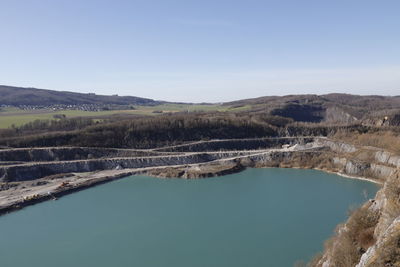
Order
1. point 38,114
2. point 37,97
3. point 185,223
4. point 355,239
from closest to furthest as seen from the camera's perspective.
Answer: point 355,239
point 185,223
point 38,114
point 37,97

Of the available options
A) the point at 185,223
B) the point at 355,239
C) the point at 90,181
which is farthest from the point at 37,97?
the point at 355,239

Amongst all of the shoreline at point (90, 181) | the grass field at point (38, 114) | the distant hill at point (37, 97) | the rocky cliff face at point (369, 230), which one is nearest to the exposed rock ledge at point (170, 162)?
the shoreline at point (90, 181)

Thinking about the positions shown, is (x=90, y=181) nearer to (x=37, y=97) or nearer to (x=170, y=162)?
(x=170, y=162)

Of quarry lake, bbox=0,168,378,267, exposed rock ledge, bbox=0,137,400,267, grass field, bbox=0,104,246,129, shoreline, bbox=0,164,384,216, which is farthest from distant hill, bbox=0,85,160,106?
quarry lake, bbox=0,168,378,267

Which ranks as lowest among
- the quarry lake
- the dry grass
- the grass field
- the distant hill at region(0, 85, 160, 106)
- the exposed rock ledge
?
the quarry lake

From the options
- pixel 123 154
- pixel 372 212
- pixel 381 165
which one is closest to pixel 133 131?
pixel 123 154

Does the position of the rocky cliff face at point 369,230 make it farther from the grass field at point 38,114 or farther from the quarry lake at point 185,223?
the grass field at point 38,114

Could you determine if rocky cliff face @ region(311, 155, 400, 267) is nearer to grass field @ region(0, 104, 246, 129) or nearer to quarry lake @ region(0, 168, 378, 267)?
quarry lake @ region(0, 168, 378, 267)

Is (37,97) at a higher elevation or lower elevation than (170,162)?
higher
